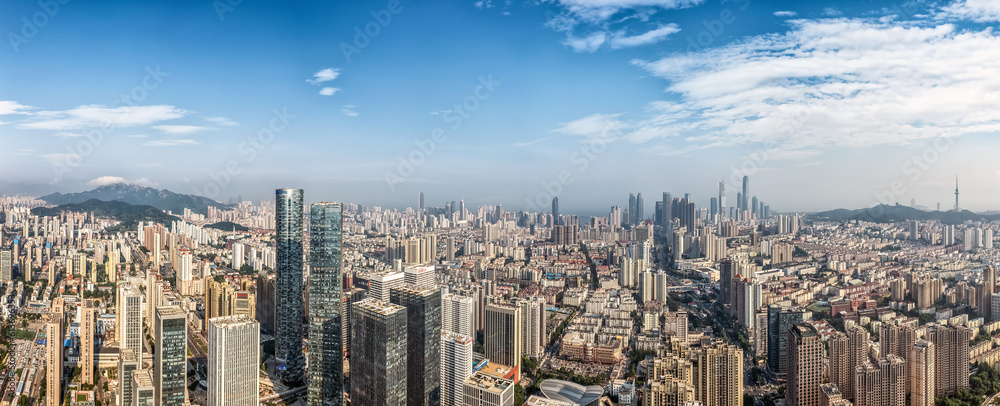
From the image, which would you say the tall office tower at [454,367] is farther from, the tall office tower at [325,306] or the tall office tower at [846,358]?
the tall office tower at [846,358]

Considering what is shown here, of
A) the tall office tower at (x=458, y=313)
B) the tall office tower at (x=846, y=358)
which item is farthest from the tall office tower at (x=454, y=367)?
the tall office tower at (x=846, y=358)

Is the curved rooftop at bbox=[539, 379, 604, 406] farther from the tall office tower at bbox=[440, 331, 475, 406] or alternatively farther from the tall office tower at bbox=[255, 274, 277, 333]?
the tall office tower at bbox=[255, 274, 277, 333]

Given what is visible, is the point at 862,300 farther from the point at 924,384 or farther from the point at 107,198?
the point at 107,198

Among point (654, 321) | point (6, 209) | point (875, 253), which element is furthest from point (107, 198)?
point (875, 253)

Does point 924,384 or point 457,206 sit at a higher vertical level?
point 457,206

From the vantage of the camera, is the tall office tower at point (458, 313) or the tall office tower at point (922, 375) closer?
the tall office tower at point (922, 375)

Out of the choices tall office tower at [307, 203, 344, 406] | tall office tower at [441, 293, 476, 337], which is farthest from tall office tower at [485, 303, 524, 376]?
tall office tower at [307, 203, 344, 406]
